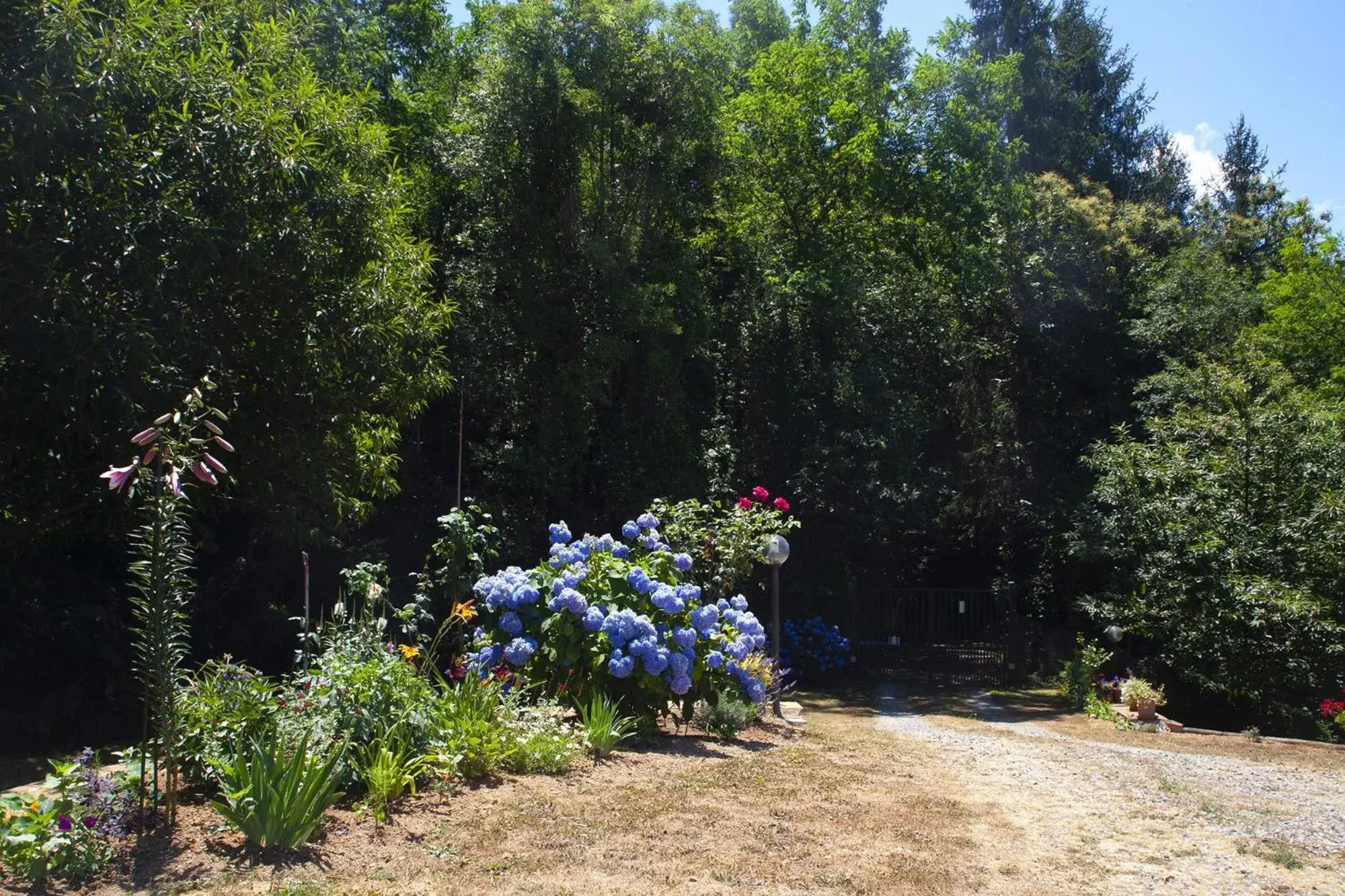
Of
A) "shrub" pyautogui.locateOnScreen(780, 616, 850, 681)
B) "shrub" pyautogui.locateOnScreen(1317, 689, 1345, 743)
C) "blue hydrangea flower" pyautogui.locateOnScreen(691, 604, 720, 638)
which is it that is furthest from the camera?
"shrub" pyautogui.locateOnScreen(780, 616, 850, 681)

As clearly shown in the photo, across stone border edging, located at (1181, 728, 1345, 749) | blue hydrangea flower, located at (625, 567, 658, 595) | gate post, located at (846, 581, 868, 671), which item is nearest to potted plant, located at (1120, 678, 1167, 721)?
stone border edging, located at (1181, 728, 1345, 749)

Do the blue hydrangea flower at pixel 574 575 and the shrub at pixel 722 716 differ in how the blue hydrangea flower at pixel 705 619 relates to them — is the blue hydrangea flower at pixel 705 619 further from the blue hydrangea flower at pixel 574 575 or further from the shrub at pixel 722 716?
the blue hydrangea flower at pixel 574 575

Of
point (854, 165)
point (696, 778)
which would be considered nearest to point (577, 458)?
point (854, 165)

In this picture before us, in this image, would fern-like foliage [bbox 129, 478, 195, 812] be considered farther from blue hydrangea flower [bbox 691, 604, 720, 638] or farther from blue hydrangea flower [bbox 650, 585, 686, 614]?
blue hydrangea flower [bbox 691, 604, 720, 638]

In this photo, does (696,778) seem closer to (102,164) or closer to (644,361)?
(102,164)

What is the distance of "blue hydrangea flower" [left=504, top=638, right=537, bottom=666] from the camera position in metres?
6.80

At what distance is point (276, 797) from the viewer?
168 inches

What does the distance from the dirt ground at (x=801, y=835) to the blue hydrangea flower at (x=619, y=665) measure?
Answer: 0.52 m

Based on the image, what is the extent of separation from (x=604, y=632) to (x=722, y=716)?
1527 mm

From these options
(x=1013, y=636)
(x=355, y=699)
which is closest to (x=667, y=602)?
(x=355, y=699)

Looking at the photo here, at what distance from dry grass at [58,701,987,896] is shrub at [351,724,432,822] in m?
0.11

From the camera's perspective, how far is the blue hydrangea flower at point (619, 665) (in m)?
6.82

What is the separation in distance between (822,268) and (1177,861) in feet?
41.5

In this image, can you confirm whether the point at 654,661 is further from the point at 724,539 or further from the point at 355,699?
the point at 724,539
